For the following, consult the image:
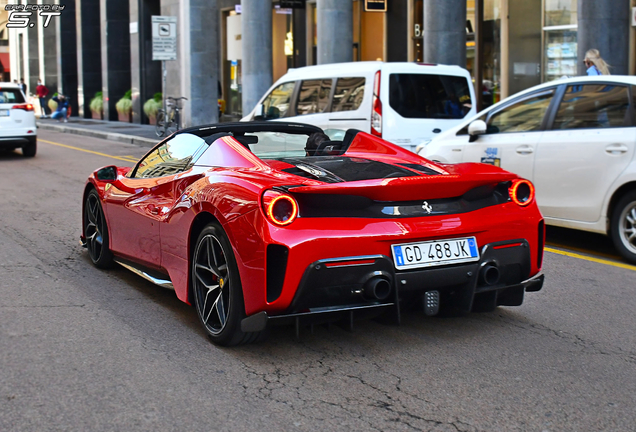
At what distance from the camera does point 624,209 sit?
7.10 metres

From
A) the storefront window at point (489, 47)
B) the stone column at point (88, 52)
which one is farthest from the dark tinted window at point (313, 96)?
the stone column at point (88, 52)

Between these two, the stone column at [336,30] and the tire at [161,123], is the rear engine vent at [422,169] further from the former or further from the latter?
the tire at [161,123]

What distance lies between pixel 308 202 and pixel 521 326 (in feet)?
5.68

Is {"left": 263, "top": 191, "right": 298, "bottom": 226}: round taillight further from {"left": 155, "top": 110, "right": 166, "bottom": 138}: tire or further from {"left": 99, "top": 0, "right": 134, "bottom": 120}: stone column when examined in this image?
{"left": 99, "top": 0, "right": 134, "bottom": 120}: stone column

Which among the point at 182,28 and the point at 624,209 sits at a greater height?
the point at 182,28

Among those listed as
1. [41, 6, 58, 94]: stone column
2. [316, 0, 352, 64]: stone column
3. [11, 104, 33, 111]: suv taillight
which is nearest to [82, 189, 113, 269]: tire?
[11, 104, 33, 111]: suv taillight

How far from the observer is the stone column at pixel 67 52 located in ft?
142

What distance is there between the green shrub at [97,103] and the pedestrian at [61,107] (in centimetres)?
140

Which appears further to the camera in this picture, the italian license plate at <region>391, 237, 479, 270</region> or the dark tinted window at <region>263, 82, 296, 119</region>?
the dark tinted window at <region>263, 82, 296, 119</region>

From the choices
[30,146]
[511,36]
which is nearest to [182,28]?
[30,146]

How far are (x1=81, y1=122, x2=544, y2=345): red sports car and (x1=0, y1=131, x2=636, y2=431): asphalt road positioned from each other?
0.25m

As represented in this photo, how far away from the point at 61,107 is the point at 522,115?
32.7m

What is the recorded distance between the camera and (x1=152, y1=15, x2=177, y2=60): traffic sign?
77.8 ft

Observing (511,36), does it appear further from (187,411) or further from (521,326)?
(187,411)
